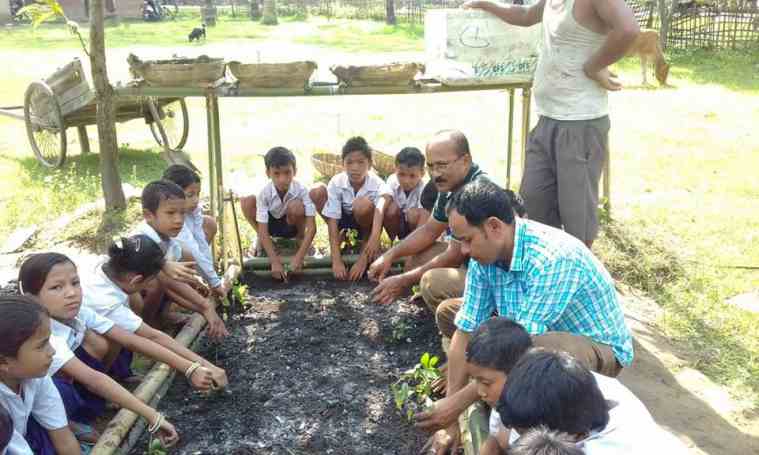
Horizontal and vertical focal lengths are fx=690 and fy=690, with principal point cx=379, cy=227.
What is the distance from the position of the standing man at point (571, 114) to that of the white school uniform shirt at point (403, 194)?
80 centimetres

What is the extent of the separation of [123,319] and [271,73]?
1.86 meters

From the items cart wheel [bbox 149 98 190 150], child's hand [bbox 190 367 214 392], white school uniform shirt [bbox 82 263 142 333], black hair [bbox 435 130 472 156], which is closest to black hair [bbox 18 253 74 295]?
white school uniform shirt [bbox 82 263 142 333]

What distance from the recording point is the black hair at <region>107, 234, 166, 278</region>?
317cm

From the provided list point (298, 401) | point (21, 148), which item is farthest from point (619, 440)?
point (21, 148)

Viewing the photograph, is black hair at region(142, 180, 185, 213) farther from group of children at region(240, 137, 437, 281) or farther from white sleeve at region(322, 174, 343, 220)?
white sleeve at region(322, 174, 343, 220)

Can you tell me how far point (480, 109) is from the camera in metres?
10.8

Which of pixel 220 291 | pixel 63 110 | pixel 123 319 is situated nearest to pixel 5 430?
pixel 123 319

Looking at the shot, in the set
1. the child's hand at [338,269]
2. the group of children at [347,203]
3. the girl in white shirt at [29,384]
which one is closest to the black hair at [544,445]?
the girl in white shirt at [29,384]

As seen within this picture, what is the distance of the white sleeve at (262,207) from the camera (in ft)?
15.3

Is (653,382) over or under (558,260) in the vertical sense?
under

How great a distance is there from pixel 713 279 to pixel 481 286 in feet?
8.86

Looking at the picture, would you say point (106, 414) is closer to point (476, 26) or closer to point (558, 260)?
point (558, 260)

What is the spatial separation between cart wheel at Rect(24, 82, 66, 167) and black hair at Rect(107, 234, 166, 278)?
191 inches

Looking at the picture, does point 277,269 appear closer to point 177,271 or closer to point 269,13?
point 177,271
